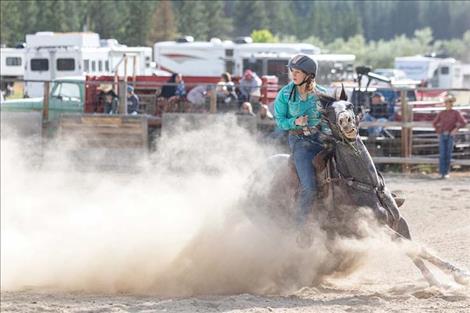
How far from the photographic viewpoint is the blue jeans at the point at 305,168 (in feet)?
27.9

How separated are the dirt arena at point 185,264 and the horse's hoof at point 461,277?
0.18 feet

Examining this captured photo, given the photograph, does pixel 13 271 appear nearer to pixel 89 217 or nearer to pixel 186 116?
pixel 89 217

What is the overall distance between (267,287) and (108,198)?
3871mm

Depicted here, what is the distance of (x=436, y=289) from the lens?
8258 millimetres

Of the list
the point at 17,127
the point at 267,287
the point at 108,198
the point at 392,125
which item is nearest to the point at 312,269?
the point at 267,287

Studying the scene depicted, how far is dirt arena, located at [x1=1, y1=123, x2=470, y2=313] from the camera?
803cm

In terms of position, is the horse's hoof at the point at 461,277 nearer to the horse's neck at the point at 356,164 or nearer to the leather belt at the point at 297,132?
the horse's neck at the point at 356,164

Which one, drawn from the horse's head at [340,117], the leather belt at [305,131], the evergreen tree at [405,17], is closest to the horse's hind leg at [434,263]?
the horse's head at [340,117]

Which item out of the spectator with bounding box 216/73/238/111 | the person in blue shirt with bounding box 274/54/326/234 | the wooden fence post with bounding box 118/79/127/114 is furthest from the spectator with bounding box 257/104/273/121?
the person in blue shirt with bounding box 274/54/326/234

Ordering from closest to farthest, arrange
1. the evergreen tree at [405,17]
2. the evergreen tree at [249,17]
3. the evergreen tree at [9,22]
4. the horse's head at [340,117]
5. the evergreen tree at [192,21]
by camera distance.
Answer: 1. the horse's head at [340,117]
2. the evergreen tree at [9,22]
3. the evergreen tree at [192,21]
4. the evergreen tree at [249,17]
5. the evergreen tree at [405,17]

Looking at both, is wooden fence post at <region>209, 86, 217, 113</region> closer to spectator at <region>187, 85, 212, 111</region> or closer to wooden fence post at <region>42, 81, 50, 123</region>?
spectator at <region>187, 85, 212, 111</region>

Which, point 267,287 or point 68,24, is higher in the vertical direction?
Result: point 68,24

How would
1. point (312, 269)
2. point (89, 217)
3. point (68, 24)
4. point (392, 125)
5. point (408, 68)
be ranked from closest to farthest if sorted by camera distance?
point (312, 269) < point (89, 217) < point (392, 125) < point (408, 68) < point (68, 24)

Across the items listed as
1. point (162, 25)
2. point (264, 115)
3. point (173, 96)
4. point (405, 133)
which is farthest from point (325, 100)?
point (162, 25)
